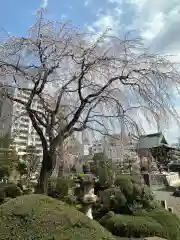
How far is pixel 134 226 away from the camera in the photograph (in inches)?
205

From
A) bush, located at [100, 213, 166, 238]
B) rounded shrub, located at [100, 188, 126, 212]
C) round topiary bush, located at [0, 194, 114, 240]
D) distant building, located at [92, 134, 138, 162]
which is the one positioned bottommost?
bush, located at [100, 213, 166, 238]

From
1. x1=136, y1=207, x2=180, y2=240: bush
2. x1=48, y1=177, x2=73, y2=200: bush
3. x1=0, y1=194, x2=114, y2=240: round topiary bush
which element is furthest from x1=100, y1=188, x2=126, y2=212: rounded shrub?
x1=0, y1=194, x2=114, y2=240: round topiary bush

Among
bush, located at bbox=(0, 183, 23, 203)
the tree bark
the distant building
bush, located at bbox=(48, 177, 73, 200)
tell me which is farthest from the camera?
bush, located at bbox=(48, 177, 73, 200)

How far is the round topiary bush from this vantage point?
7.39 feet

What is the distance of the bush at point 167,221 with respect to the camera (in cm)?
518

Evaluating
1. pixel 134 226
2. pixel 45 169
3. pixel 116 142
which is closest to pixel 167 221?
pixel 134 226

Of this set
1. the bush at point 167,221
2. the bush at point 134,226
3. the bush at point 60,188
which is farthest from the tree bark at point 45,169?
the bush at point 167,221

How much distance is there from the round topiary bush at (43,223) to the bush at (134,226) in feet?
10.1

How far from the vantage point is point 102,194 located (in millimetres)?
6941

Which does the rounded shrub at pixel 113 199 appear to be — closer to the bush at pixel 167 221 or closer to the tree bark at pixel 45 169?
the bush at pixel 167 221

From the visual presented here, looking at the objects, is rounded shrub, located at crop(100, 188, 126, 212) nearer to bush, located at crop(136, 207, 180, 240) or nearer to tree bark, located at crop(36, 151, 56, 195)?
bush, located at crop(136, 207, 180, 240)

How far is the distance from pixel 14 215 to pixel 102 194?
4.85 m

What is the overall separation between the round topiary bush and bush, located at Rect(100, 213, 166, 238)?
10.1 ft

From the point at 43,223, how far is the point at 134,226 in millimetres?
3531
